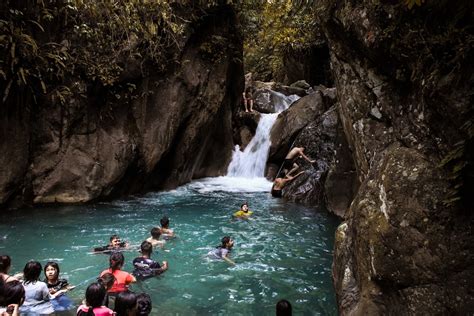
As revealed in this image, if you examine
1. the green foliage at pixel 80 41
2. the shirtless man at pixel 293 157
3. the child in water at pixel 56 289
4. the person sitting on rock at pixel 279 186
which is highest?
the green foliage at pixel 80 41

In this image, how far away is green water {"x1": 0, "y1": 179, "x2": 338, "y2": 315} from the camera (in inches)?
271

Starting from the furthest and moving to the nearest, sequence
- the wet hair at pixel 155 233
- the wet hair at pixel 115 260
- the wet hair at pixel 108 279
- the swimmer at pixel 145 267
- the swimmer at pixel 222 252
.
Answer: the wet hair at pixel 155 233 → the swimmer at pixel 222 252 → the swimmer at pixel 145 267 → the wet hair at pixel 115 260 → the wet hair at pixel 108 279

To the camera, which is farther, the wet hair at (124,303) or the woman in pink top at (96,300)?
the woman in pink top at (96,300)

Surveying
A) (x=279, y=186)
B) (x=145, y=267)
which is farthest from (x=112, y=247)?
(x=279, y=186)

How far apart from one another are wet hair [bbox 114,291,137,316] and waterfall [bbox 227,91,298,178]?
15.7 meters

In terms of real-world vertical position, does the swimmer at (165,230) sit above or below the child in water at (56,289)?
above

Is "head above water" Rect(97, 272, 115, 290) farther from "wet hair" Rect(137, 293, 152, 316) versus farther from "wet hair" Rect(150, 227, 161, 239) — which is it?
"wet hair" Rect(150, 227, 161, 239)

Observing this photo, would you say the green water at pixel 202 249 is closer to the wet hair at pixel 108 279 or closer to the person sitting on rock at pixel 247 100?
the wet hair at pixel 108 279

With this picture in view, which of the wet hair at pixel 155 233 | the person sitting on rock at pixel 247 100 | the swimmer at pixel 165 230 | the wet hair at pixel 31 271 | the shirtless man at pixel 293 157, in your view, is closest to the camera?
the wet hair at pixel 31 271

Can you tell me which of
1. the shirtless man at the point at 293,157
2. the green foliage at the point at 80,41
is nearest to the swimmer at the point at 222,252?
the green foliage at the point at 80,41

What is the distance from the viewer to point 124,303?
4.11 m

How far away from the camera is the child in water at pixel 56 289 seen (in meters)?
5.95

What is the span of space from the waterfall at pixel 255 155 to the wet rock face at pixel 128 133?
207 cm

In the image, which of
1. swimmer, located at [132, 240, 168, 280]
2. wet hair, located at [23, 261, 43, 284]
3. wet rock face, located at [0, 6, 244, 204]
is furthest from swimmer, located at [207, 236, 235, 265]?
wet rock face, located at [0, 6, 244, 204]
